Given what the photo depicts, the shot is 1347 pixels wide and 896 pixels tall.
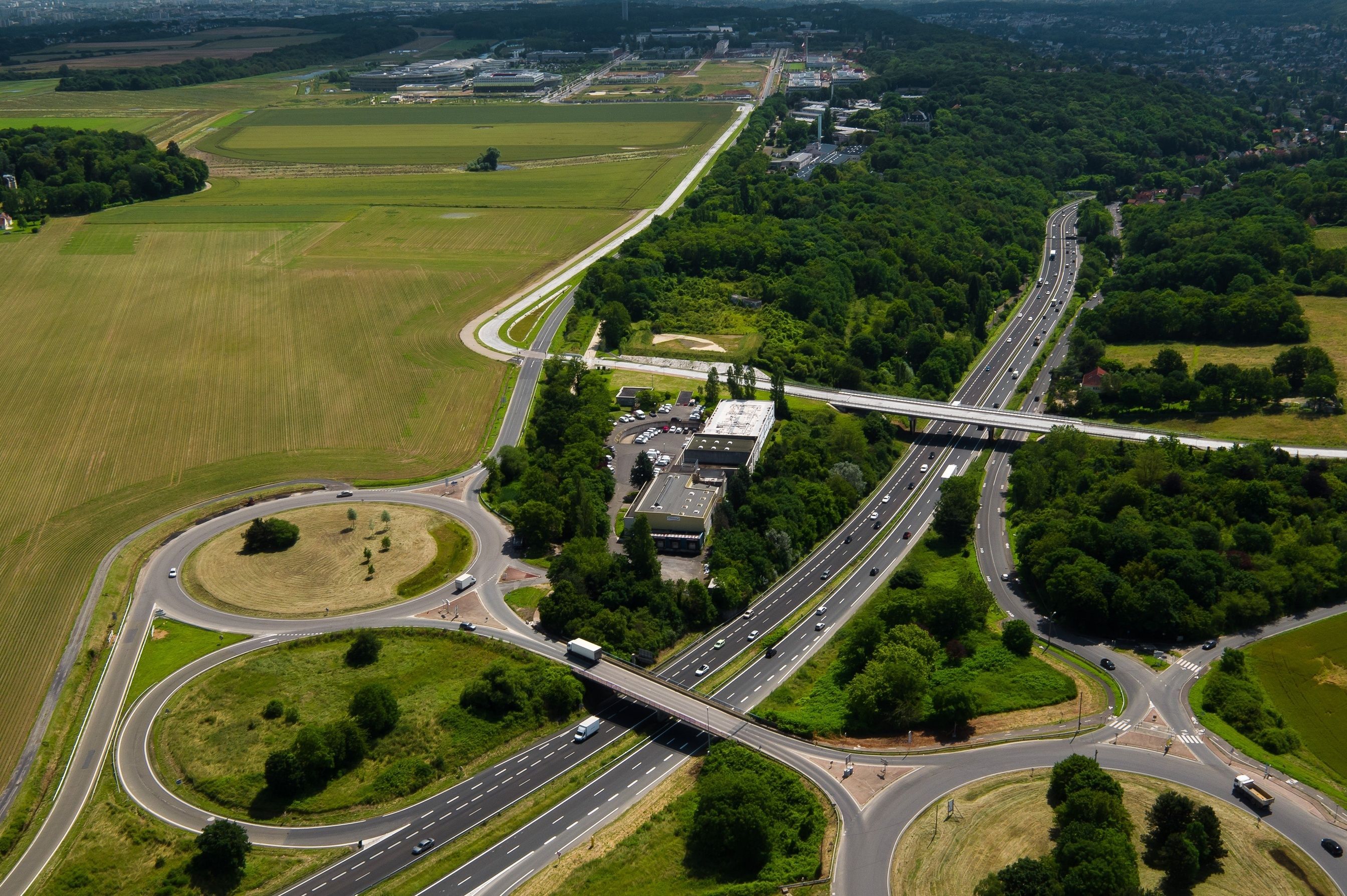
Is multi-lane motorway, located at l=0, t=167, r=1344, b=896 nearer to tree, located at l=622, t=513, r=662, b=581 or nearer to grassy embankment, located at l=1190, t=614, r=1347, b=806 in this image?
grassy embankment, located at l=1190, t=614, r=1347, b=806

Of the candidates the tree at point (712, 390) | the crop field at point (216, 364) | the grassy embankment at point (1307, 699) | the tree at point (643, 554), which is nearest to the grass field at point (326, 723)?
the crop field at point (216, 364)

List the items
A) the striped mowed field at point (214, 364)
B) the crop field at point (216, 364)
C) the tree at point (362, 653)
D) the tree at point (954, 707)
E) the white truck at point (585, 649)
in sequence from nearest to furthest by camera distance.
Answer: the tree at point (954, 707) < the white truck at point (585, 649) < the tree at point (362, 653) < the striped mowed field at point (214, 364) < the crop field at point (216, 364)

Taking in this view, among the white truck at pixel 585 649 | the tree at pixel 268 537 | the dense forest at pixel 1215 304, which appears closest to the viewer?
the white truck at pixel 585 649

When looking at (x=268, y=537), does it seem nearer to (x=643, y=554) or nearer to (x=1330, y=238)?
(x=643, y=554)

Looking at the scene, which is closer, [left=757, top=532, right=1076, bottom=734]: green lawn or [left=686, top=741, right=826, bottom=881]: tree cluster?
[left=686, top=741, right=826, bottom=881]: tree cluster

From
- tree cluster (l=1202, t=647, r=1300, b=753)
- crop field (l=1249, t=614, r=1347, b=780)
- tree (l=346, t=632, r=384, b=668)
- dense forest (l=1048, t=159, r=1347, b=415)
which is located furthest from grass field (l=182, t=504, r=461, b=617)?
dense forest (l=1048, t=159, r=1347, b=415)

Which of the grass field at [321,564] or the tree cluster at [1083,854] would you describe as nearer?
the tree cluster at [1083,854]

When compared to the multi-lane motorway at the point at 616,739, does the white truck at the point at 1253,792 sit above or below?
above

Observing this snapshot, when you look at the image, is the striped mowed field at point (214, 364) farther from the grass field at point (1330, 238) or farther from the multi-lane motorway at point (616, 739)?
the grass field at point (1330, 238)
